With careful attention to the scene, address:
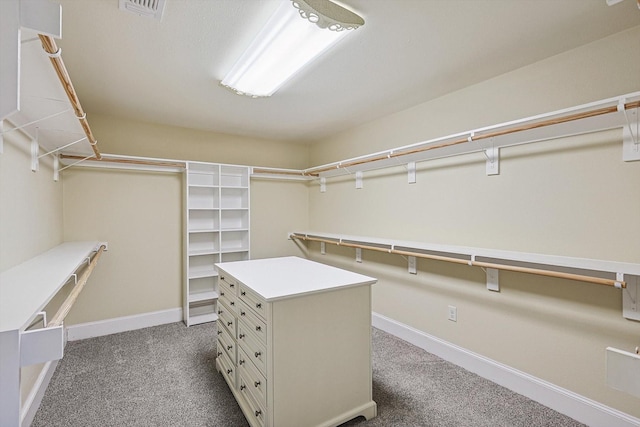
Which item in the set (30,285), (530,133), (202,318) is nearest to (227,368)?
(30,285)

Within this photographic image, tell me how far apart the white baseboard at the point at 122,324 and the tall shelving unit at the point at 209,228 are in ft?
0.60

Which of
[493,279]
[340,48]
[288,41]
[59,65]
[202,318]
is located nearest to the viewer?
[59,65]

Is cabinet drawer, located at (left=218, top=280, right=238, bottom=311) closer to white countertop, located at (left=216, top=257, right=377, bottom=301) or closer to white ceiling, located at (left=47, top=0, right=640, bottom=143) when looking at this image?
white countertop, located at (left=216, top=257, right=377, bottom=301)

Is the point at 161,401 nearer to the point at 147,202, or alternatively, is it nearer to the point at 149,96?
the point at 147,202

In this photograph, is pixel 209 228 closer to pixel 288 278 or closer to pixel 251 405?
pixel 288 278

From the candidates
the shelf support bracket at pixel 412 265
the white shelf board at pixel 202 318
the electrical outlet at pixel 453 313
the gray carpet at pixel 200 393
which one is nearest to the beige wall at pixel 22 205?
the gray carpet at pixel 200 393

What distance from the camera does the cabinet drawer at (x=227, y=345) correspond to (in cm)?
205

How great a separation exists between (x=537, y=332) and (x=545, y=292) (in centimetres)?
29

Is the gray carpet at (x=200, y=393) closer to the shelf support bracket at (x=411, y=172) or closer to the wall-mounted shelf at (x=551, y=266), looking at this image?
the wall-mounted shelf at (x=551, y=266)

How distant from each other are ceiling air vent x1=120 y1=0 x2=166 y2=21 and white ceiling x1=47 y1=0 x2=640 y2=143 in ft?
0.14

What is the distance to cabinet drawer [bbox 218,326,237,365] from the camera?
2.05m

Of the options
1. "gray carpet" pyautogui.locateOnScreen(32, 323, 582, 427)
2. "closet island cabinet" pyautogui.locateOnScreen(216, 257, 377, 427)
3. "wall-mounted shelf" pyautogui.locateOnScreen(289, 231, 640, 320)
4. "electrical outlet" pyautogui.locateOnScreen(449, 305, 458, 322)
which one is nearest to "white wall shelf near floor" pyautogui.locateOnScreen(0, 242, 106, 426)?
"closet island cabinet" pyautogui.locateOnScreen(216, 257, 377, 427)

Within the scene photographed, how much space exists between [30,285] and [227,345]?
4.17ft

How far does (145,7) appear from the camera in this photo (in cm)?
156
